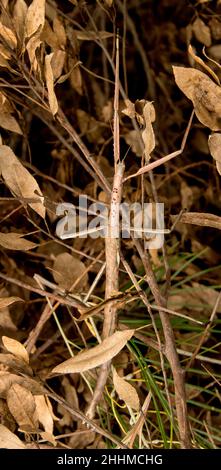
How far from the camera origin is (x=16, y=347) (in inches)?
24.5

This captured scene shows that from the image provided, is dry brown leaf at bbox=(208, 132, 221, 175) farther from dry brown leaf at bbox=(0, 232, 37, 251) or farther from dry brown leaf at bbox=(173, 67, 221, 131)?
dry brown leaf at bbox=(0, 232, 37, 251)

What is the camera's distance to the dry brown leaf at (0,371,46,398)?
62cm

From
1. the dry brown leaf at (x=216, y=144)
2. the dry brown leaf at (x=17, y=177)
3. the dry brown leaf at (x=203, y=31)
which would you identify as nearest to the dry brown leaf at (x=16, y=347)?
the dry brown leaf at (x=17, y=177)

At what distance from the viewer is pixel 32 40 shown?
60 centimetres

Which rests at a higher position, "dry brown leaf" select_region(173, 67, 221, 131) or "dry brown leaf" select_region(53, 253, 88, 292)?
"dry brown leaf" select_region(173, 67, 221, 131)

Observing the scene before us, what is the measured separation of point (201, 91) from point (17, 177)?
0.61 ft

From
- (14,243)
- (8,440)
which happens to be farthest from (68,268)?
(8,440)

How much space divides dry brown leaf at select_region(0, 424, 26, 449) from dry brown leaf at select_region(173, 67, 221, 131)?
327mm

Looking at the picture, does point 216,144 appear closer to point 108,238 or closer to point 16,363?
point 108,238

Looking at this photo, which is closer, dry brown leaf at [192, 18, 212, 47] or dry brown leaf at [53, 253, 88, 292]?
dry brown leaf at [53, 253, 88, 292]

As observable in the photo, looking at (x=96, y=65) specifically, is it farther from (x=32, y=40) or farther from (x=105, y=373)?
(x=105, y=373)

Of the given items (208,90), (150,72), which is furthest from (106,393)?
(150,72)

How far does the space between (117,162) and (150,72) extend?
1.47ft

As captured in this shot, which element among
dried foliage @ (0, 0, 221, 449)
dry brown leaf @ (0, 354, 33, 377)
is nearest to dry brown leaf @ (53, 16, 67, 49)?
dried foliage @ (0, 0, 221, 449)
